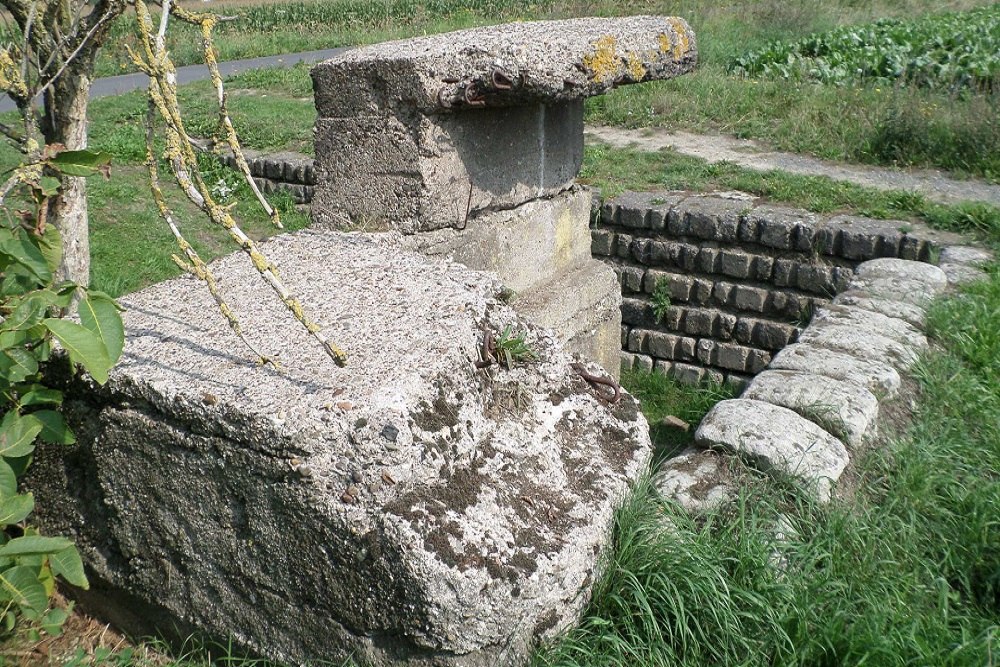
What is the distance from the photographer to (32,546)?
1.98 meters

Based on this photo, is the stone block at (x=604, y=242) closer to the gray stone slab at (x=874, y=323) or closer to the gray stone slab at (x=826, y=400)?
the gray stone slab at (x=874, y=323)

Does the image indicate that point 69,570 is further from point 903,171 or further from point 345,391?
point 903,171

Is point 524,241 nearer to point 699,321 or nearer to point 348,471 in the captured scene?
point 348,471

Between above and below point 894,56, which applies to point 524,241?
above

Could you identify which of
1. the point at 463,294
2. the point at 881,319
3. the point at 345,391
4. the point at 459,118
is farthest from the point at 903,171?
the point at 345,391

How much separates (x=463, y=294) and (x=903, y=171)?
6174mm

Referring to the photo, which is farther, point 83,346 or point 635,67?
point 635,67

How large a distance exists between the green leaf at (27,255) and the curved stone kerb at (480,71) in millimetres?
1467

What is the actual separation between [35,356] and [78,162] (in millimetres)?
516

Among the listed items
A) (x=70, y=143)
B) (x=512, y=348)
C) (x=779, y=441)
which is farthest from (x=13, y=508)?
(x=779, y=441)

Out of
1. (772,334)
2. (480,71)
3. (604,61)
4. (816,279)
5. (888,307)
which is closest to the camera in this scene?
(480,71)

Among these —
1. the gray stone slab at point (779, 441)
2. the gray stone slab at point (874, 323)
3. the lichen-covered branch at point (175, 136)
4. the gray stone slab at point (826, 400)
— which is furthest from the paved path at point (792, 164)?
the lichen-covered branch at point (175, 136)

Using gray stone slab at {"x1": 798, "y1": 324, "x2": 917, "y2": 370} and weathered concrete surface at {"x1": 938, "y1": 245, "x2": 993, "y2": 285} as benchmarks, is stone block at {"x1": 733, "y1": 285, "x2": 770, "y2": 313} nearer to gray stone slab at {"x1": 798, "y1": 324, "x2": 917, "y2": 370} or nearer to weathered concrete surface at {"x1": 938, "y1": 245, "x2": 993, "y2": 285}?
weathered concrete surface at {"x1": 938, "y1": 245, "x2": 993, "y2": 285}

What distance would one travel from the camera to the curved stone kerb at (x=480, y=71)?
325 centimetres
